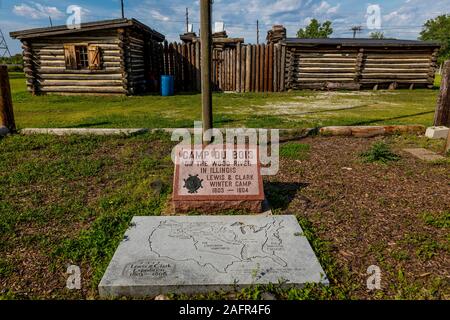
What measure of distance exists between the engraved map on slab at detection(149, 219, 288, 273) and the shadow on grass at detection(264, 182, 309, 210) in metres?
0.56

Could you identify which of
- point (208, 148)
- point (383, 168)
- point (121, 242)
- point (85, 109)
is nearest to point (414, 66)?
point (383, 168)

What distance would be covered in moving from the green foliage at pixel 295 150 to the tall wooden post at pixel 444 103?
353 cm

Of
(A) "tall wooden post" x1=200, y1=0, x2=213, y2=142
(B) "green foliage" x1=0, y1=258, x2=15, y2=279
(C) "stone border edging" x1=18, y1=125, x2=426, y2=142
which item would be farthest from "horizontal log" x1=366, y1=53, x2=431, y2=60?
(B) "green foliage" x1=0, y1=258, x2=15, y2=279

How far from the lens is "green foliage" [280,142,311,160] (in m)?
5.92

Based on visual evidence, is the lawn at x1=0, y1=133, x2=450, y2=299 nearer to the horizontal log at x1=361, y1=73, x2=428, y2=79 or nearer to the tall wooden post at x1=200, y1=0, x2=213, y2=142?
the tall wooden post at x1=200, y1=0, x2=213, y2=142

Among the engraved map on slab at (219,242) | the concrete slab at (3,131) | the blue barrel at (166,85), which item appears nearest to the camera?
the engraved map on slab at (219,242)

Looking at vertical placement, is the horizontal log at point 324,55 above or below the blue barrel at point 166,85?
above

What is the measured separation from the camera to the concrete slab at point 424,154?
571 centimetres

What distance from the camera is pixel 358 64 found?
17.2 metres

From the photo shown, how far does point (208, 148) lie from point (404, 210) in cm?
238

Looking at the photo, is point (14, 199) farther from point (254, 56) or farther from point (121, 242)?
point (254, 56)

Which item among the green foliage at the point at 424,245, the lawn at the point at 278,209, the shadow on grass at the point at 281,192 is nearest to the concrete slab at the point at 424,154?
the lawn at the point at 278,209

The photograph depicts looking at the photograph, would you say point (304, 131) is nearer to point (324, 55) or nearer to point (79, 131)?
point (79, 131)

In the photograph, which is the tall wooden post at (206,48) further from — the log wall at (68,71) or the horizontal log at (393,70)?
the horizontal log at (393,70)
